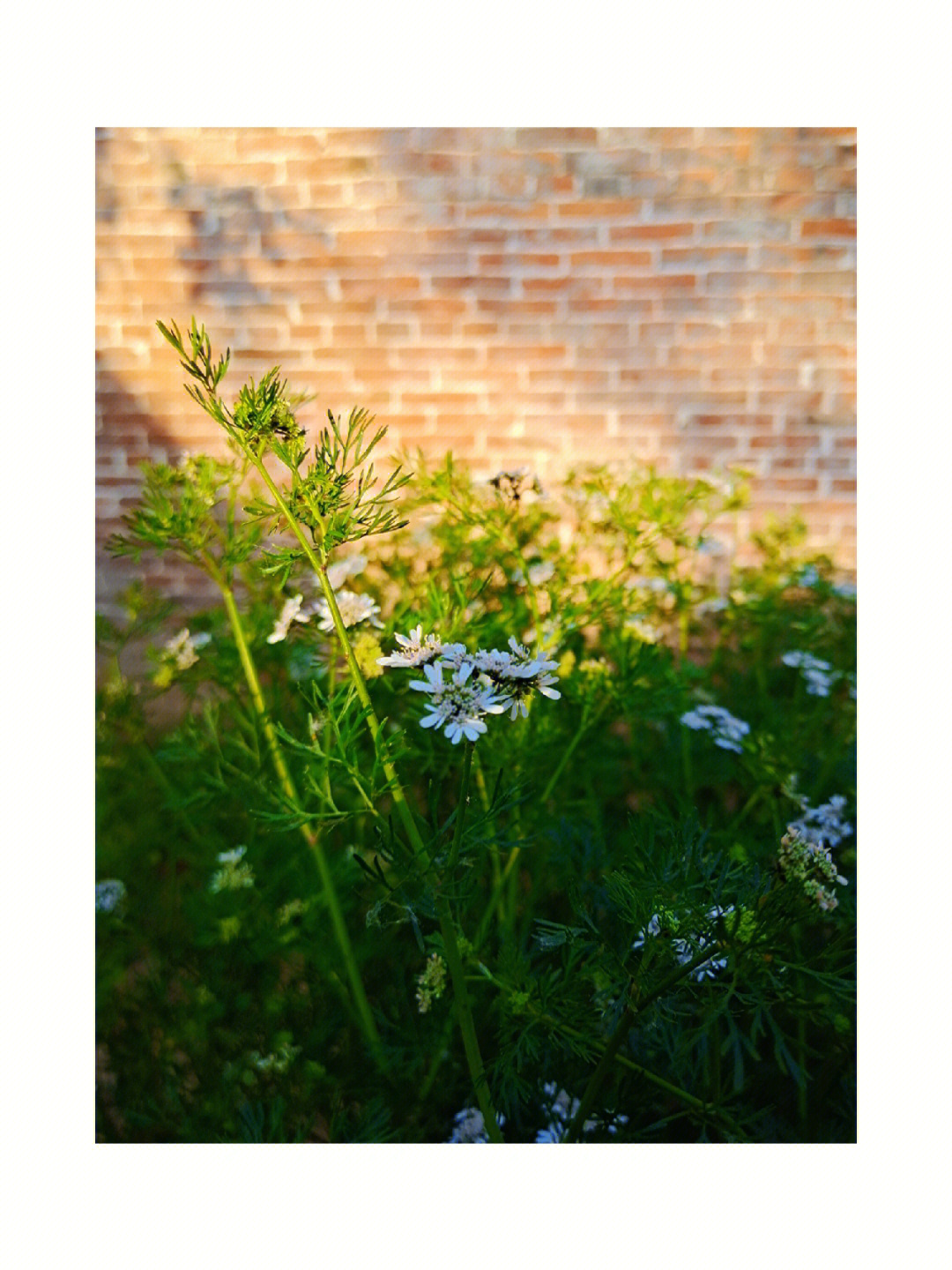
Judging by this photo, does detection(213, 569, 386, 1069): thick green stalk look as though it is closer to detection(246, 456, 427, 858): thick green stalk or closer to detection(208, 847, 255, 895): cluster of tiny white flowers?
detection(208, 847, 255, 895): cluster of tiny white flowers

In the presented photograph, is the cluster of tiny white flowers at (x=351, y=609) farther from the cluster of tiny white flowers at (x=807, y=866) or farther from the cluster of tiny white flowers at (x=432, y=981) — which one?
the cluster of tiny white flowers at (x=807, y=866)

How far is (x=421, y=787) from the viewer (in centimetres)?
164

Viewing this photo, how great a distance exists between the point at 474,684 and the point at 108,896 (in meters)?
0.96

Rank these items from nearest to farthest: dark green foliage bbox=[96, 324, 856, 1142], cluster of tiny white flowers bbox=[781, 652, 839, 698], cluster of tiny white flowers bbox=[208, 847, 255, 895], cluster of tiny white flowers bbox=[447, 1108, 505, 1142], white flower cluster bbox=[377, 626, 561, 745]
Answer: white flower cluster bbox=[377, 626, 561, 745]
dark green foliage bbox=[96, 324, 856, 1142]
cluster of tiny white flowers bbox=[447, 1108, 505, 1142]
cluster of tiny white flowers bbox=[208, 847, 255, 895]
cluster of tiny white flowers bbox=[781, 652, 839, 698]

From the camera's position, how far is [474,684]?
84 cm

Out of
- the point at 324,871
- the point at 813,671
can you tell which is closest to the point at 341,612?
the point at 324,871

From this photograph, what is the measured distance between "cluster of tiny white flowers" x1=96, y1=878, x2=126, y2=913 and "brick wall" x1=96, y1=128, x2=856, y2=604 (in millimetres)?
680

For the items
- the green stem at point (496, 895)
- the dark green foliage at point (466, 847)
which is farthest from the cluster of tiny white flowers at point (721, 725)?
the green stem at point (496, 895)

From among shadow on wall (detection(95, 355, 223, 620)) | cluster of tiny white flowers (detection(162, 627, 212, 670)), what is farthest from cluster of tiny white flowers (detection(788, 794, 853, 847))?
shadow on wall (detection(95, 355, 223, 620))

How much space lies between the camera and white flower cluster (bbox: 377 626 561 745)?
2.67 feet

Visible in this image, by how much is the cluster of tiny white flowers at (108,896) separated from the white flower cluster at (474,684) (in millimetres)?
903

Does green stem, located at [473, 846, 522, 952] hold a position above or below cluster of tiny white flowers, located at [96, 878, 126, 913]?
above

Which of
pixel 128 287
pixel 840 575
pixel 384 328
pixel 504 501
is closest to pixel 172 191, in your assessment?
pixel 128 287

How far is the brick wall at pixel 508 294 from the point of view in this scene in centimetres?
171
